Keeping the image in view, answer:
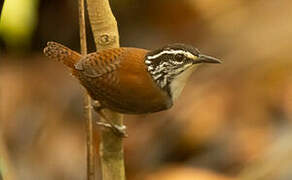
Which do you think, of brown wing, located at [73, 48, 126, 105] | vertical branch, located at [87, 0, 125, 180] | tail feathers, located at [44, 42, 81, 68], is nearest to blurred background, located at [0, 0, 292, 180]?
tail feathers, located at [44, 42, 81, 68]

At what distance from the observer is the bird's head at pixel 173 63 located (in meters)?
3.20

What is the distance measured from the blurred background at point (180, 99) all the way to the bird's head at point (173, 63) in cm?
207

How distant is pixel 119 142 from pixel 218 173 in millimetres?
2684

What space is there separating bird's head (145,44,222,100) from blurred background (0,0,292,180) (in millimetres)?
2068

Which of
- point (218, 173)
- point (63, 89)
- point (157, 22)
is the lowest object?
point (218, 173)

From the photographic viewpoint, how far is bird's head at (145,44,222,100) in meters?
3.20

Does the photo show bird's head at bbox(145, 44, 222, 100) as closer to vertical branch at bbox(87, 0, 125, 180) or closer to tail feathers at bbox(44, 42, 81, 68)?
vertical branch at bbox(87, 0, 125, 180)

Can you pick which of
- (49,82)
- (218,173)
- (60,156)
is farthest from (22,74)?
(218,173)

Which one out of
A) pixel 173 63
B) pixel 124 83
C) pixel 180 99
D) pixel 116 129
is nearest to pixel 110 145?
pixel 116 129

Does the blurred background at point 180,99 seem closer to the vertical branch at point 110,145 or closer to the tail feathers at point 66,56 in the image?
the tail feathers at point 66,56

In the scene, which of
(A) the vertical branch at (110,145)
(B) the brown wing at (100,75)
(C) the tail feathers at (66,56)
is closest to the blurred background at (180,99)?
(C) the tail feathers at (66,56)

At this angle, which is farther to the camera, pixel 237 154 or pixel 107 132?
pixel 237 154

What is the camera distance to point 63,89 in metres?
6.40

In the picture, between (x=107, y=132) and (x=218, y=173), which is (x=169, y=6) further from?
(x=107, y=132)
